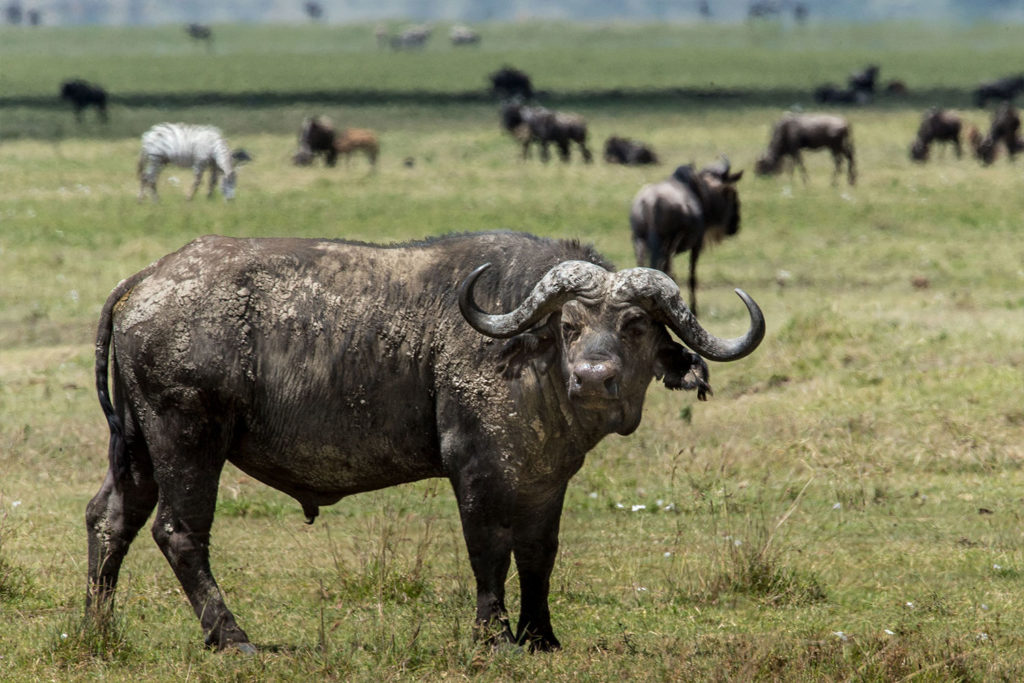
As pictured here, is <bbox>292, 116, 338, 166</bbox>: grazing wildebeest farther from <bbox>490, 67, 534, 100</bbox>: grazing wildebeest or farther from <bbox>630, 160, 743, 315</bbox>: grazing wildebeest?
<bbox>490, 67, 534, 100</bbox>: grazing wildebeest

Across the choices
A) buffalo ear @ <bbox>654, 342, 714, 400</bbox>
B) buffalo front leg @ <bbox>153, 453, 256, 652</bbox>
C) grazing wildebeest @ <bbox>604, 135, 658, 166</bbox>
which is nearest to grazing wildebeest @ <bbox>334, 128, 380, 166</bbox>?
grazing wildebeest @ <bbox>604, 135, 658, 166</bbox>

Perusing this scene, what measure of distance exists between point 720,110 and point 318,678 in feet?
156

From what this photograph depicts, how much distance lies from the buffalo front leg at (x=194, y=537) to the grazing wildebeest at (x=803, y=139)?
28052mm

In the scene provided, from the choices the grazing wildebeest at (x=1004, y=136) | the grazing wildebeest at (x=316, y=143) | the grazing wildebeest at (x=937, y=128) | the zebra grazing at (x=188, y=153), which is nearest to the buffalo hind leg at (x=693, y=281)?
the zebra grazing at (x=188, y=153)

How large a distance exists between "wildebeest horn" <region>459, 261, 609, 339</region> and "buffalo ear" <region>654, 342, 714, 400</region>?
1.62 feet

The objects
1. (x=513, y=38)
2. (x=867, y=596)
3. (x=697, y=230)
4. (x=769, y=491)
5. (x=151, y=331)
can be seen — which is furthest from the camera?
(x=513, y=38)

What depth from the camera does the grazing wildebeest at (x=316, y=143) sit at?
37.4 m

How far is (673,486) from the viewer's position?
35.3ft

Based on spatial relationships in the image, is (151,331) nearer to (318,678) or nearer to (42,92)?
(318,678)

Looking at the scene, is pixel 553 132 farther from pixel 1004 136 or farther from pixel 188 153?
pixel 188 153

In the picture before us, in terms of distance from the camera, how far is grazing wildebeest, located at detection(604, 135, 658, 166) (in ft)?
122

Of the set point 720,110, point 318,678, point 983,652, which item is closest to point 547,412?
point 318,678

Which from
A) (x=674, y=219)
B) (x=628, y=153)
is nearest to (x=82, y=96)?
(x=628, y=153)

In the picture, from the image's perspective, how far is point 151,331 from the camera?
712 centimetres
